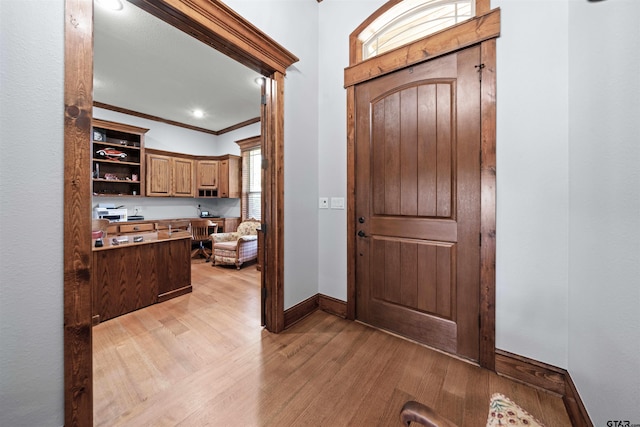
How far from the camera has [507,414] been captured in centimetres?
130

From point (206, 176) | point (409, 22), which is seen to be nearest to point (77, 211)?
point (409, 22)

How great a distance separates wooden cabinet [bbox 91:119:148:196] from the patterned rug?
6.13 meters

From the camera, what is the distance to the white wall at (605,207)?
2.80 ft

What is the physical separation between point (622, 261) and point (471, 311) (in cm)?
97

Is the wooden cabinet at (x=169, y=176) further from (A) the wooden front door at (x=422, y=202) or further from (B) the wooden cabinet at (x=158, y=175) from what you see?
(A) the wooden front door at (x=422, y=202)

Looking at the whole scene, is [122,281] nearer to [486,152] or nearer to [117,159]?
[117,159]

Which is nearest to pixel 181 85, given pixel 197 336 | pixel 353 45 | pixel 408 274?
pixel 353 45

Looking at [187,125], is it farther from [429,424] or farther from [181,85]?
[429,424]

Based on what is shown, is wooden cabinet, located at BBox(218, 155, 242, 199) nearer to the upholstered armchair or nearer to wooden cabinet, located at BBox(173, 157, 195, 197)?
wooden cabinet, located at BBox(173, 157, 195, 197)

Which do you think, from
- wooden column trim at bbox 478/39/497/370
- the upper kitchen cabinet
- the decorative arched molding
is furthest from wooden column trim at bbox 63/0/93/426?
the upper kitchen cabinet

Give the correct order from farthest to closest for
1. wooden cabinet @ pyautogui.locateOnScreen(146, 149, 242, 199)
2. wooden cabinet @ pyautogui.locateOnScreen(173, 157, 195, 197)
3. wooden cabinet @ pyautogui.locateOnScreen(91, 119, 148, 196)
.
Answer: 1. wooden cabinet @ pyautogui.locateOnScreen(173, 157, 195, 197)
2. wooden cabinet @ pyautogui.locateOnScreen(146, 149, 242, 199)
3. wooden cabinet @ pyautogui.locateOnScreen(91, 119, 148, 196)

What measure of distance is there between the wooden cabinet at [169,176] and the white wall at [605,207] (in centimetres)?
Result: 632

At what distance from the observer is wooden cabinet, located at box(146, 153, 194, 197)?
5.13 m

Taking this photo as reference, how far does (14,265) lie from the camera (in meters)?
0.92
